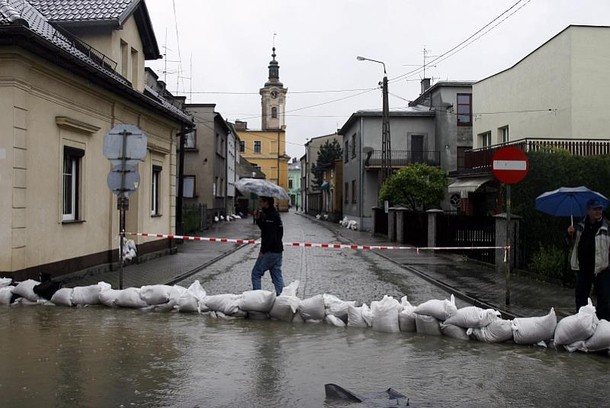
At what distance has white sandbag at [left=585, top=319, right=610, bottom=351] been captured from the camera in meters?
6.88

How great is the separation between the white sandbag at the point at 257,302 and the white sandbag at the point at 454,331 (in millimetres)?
2408

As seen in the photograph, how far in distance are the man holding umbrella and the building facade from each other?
8.83 m

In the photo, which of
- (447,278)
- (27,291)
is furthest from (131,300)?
(447,278)

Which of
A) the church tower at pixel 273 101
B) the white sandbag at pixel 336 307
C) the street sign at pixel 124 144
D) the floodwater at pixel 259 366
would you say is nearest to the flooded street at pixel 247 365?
the floodwater at pixel 259 366

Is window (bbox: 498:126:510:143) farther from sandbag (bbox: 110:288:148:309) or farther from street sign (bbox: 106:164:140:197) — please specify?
sandbag (bbox: 110:288:148:309)

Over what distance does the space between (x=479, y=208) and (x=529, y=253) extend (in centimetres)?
1754

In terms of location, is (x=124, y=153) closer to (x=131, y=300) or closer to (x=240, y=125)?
(x=131, y=300)

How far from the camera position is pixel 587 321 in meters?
6.96

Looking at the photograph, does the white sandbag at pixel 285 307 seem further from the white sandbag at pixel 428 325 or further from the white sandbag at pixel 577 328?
the white sandbag at pixel 577 328

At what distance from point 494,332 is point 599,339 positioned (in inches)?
46.5

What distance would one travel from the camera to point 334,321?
8383 millimetres

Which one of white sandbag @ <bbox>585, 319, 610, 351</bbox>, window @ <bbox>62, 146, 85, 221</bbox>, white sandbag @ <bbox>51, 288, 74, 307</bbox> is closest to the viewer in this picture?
white sandbag @ <bbox>585, 319, 610, 351</bbox>

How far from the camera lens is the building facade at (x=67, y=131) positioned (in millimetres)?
10070

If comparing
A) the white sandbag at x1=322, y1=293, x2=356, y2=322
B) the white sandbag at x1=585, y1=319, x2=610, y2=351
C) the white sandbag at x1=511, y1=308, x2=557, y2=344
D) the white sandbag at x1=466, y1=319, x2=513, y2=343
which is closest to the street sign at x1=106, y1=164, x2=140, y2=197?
the white sandbag at x1=322, y1=293, x2=356, y2=322
